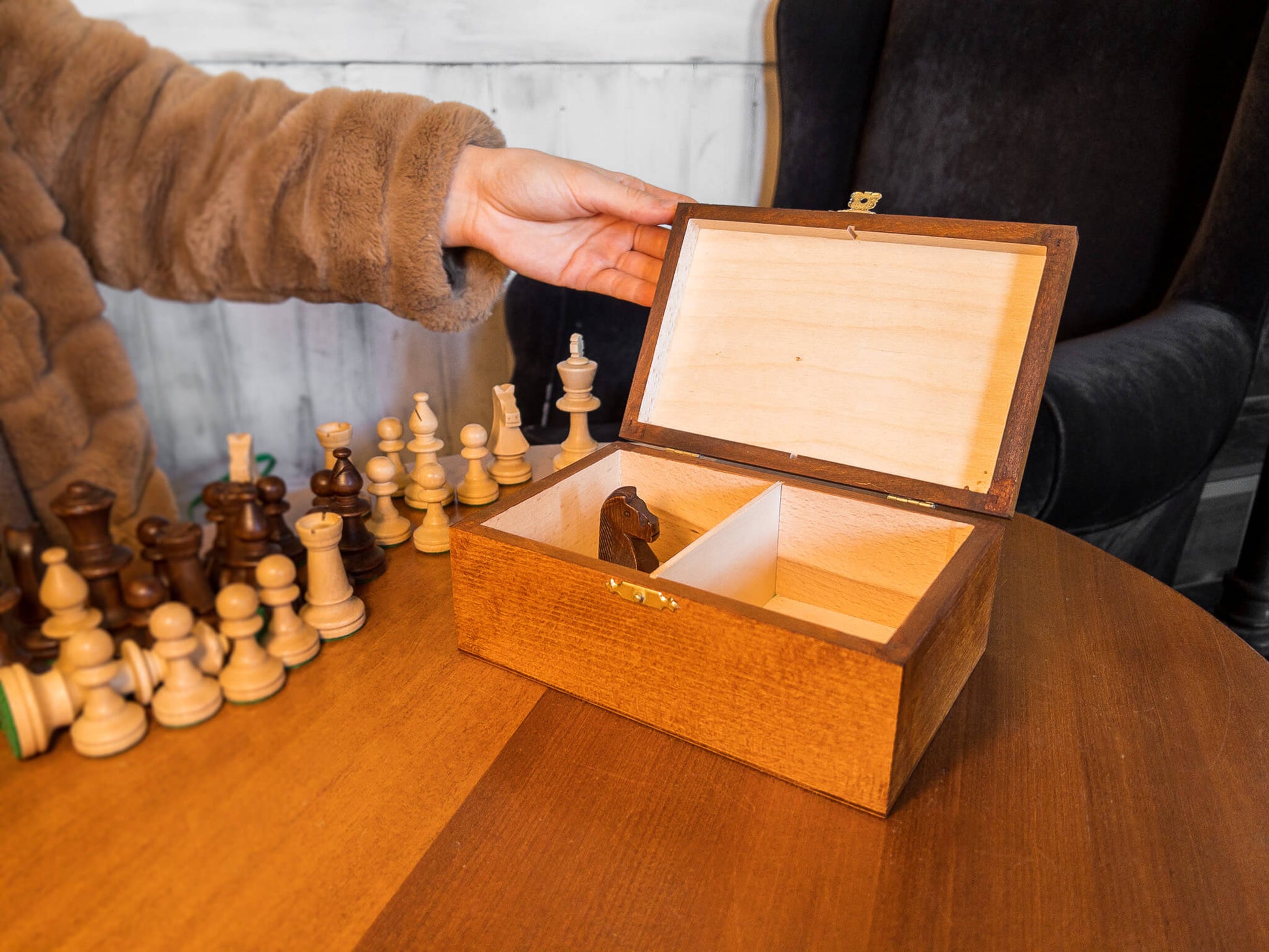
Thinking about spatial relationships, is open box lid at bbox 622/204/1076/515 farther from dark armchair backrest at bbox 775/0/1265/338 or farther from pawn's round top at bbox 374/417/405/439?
dark armchair backrest at bbox 775/0/1265/338

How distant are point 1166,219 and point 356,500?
1707mm

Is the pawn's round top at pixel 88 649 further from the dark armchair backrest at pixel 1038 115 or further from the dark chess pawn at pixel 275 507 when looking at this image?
the dark armchair backrest at pixel 1038 115

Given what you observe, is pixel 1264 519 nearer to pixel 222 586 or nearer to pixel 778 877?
pixel 778 877

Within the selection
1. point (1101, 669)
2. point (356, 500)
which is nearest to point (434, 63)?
point (356, 500)

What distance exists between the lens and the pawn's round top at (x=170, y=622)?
70 cm

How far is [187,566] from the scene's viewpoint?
2.54ft

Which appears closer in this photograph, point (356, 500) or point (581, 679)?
point (581, 679)

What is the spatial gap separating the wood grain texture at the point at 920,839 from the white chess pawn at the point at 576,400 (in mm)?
521

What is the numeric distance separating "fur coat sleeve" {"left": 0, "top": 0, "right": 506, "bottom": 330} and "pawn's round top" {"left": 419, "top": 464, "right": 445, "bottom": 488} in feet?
1.06

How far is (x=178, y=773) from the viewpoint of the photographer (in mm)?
691

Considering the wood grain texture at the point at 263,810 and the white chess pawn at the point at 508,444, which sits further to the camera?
the white chess pawn at the point at 508,444

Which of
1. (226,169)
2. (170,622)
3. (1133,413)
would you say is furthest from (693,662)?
(1133,413)

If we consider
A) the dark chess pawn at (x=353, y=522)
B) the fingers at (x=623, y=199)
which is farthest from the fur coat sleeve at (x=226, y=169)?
the dark chess pawn at (x=353, y=522)

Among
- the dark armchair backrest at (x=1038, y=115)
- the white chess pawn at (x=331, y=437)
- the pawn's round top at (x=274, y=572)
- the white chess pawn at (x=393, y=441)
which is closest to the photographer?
the pawn's round top at (x=274, y=572)
